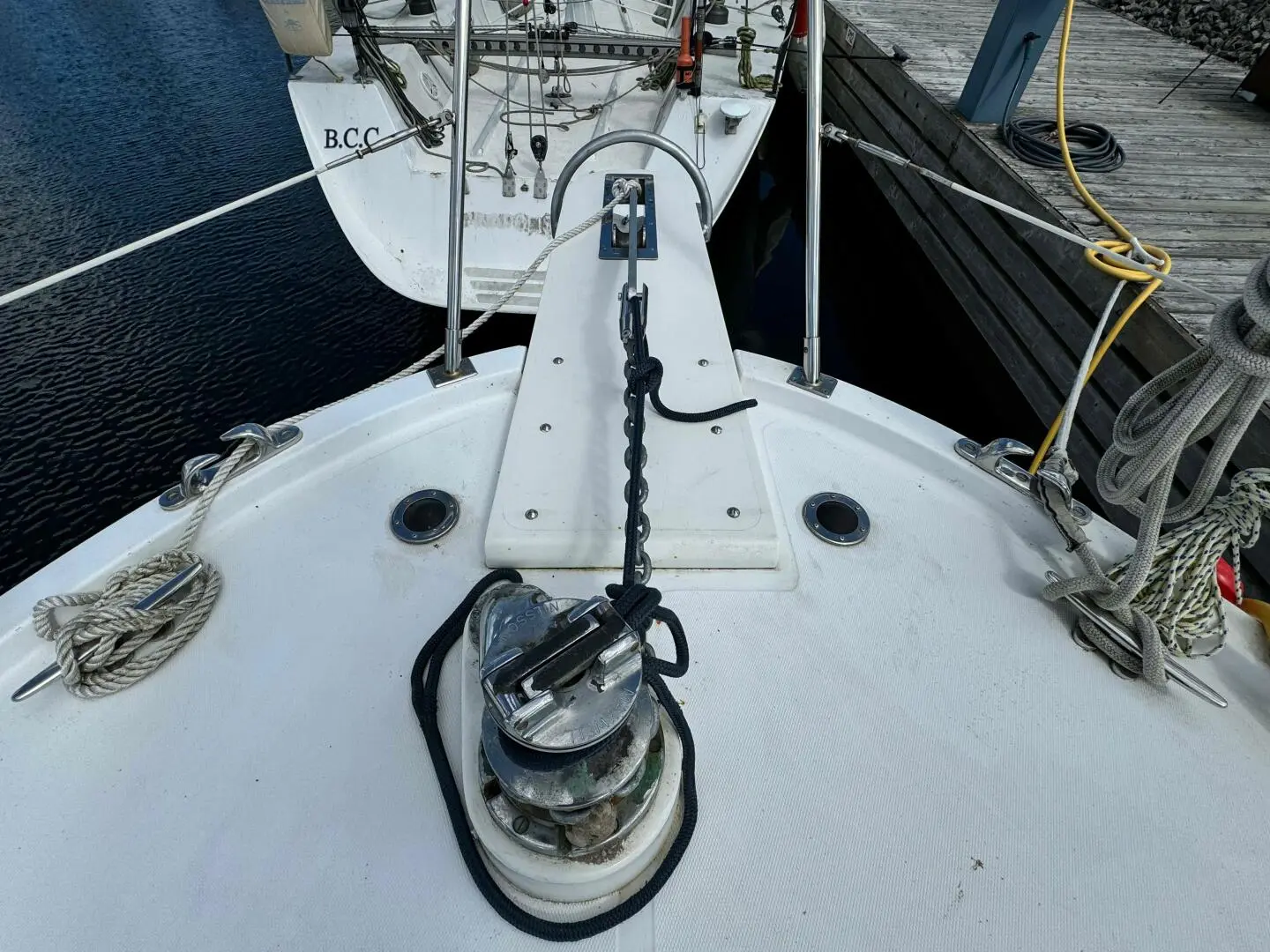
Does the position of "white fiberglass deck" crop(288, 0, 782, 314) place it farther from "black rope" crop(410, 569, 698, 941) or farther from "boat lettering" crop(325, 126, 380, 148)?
"black rope" crop(410, 569, 698, 941)

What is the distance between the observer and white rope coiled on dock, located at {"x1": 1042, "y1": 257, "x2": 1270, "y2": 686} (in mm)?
879

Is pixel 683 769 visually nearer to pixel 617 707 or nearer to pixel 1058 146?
pixel 617 707

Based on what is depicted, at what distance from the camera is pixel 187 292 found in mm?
3770

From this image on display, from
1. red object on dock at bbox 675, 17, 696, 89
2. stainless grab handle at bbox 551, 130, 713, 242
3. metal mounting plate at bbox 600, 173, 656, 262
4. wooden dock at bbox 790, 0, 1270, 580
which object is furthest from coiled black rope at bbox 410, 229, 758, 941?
red object on dock at bbox 675, 17, 696, 89

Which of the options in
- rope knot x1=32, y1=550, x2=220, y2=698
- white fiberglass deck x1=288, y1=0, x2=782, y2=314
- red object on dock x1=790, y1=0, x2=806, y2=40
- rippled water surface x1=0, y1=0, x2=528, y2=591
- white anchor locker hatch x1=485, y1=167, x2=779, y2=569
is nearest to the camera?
rope knot x1=32, y1=550, x2=220, y2=698

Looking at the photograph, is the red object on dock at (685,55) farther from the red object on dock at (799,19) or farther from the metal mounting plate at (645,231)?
the metal mounting plate at (645,231)

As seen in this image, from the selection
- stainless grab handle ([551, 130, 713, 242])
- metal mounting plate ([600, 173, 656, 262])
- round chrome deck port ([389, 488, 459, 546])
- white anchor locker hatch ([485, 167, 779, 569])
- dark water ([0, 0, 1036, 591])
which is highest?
stainless grab handle ([551, 130, 713, 242])

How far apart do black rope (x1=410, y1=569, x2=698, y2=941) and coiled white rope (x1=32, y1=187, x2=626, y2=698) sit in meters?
0.36

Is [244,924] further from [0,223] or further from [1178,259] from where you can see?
[0,223]

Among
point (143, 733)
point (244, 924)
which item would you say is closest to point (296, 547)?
point (143, 733)

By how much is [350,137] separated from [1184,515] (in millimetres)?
3710

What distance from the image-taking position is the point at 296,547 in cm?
108

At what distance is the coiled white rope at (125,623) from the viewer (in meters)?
0.86

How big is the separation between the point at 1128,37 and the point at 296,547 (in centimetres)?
741
